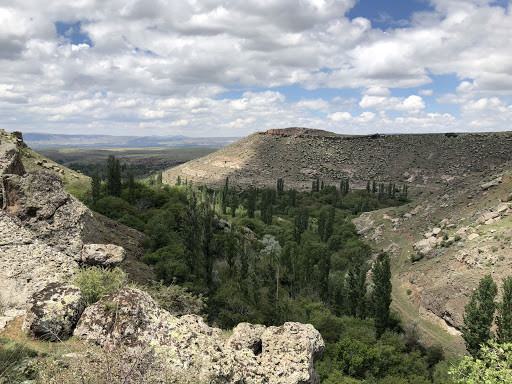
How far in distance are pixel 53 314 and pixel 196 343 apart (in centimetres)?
363

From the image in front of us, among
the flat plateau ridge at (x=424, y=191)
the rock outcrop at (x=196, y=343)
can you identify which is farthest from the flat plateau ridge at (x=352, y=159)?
the rock outcrop at (x=196, y=343)

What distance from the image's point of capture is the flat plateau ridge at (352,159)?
105312 millimetres

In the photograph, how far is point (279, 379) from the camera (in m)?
7.27

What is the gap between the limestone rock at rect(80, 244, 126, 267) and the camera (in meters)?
12.4

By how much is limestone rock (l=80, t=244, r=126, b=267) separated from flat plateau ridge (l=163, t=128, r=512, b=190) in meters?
97.2

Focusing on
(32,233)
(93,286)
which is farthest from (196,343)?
(32,233)

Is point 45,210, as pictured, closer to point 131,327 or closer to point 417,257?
point 131,327

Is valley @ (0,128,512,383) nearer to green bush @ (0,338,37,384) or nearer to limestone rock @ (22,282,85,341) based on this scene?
limestone rock @ (22,282,85,341)

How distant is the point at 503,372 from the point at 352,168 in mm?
117377

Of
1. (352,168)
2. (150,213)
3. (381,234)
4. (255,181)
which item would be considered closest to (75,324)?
(150,213)

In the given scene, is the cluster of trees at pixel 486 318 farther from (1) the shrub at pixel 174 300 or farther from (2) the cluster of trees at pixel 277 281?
(1) the shrub at pixel 174 300

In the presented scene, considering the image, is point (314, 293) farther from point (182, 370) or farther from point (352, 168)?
point (352, 168)

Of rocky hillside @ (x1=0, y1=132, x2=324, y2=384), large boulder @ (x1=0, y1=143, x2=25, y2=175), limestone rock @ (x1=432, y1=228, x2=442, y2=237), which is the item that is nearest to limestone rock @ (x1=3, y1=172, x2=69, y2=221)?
rocky hillside @ (x1=0, y1=132, x2=324, y2=384)

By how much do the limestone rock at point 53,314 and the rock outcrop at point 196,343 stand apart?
38 cm
